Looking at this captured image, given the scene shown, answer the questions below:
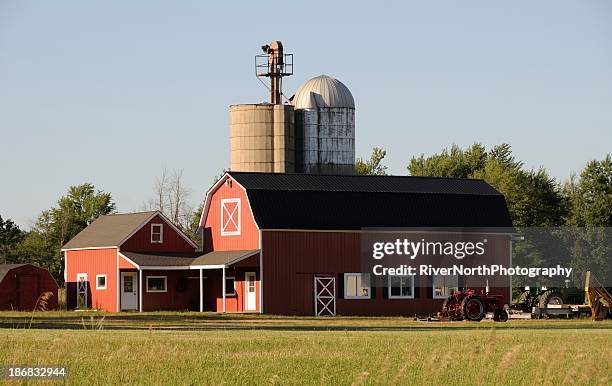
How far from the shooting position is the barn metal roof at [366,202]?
64.8 m

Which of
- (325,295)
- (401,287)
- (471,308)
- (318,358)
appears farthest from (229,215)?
(318,358)

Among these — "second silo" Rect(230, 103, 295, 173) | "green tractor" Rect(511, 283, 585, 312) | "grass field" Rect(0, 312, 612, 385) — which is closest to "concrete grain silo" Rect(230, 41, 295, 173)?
"second silo" Rect(230, 103, 295, 173)

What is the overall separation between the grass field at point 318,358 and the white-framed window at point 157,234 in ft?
105

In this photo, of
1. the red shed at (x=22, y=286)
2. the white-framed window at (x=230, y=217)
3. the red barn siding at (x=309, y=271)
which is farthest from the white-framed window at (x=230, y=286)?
the red shed at (x=22, y=286)

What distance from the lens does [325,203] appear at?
217ft

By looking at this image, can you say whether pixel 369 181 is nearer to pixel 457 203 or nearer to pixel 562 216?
pixel 457 203

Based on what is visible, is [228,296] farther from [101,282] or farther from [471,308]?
[471,308]

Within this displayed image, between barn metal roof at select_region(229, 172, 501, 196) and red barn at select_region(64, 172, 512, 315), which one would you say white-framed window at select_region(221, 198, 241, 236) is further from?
barn metal roof at select_region(229, 172, 501, 196)

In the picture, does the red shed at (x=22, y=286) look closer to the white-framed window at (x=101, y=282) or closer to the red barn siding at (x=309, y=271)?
the white-framed window at (x=101, y=282)

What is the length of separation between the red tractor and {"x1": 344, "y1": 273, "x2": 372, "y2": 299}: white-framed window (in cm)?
1171

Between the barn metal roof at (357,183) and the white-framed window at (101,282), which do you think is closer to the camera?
the barn metal roof at (357,183)

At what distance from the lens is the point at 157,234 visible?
70.0 metres

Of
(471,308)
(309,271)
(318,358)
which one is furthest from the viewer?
(309,271)

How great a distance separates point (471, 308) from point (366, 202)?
48.2ft
